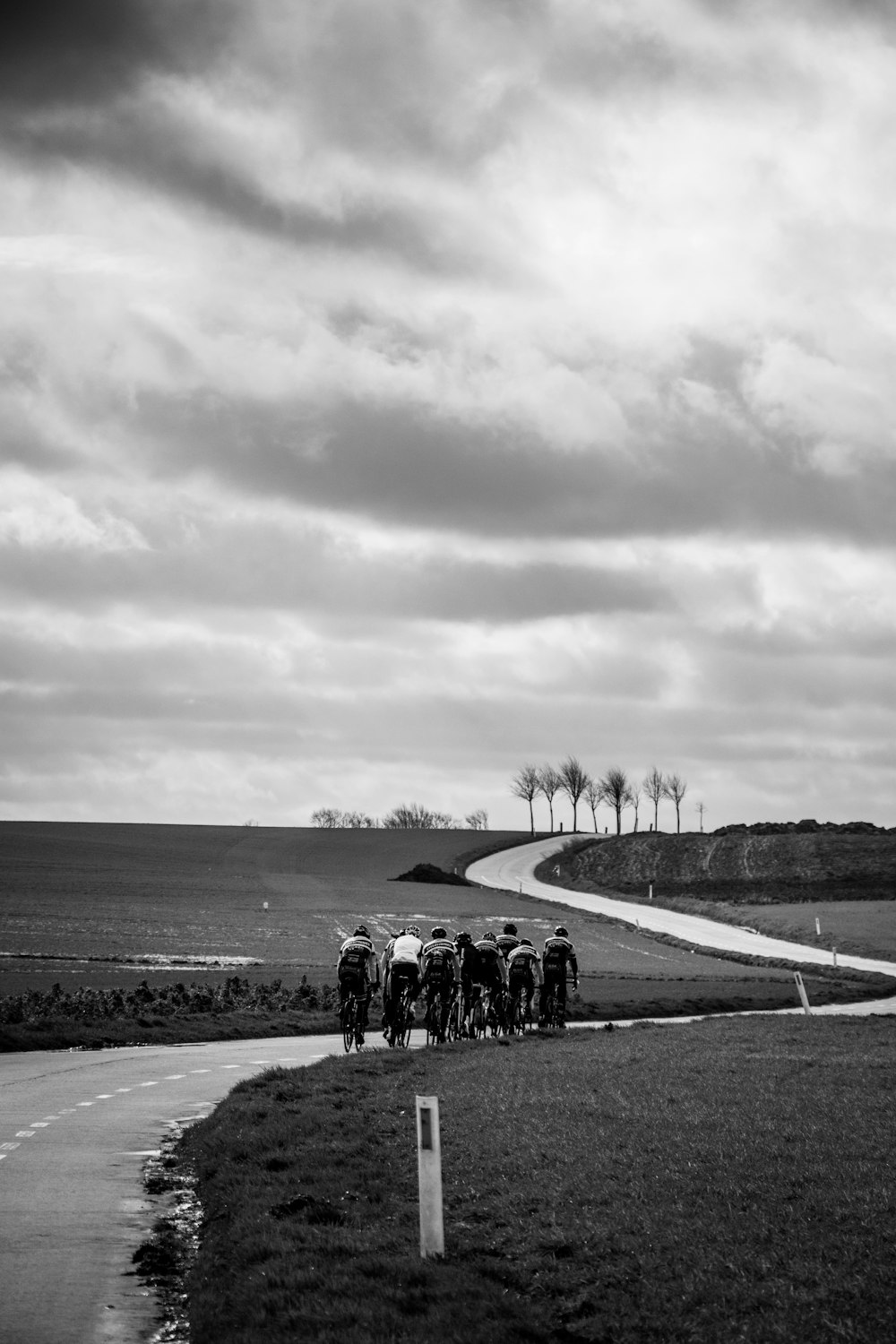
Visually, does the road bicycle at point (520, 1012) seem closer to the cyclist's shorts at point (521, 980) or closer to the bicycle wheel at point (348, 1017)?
the cyclist's shorts at point (521, 980)

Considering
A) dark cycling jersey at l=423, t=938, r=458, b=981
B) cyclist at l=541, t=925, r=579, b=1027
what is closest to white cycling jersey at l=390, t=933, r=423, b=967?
dark cycling jersey at l=423, t=938, r=458, b=981

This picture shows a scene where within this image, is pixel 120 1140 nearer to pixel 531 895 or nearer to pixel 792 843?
pixel 531 895

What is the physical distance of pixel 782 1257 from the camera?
9.06 metres

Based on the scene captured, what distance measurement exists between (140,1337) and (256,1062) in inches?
691

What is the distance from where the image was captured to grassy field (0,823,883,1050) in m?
40.5

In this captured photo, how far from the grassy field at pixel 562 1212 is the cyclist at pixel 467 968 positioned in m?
9.54

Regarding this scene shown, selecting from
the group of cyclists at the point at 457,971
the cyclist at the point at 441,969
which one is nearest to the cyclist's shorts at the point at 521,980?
the group of cyclists at the point at 457,971

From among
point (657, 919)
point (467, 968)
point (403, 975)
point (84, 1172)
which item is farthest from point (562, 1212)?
point (657, 919)

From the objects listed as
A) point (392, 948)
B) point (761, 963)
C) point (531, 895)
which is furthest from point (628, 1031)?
point (531, 895)

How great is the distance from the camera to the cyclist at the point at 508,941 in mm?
29692

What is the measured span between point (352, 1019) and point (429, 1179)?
18.0 m

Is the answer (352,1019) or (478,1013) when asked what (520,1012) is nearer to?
(478,1013)

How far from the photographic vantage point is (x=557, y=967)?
30203 mm

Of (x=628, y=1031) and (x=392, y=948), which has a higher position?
(x=392, y=948)
